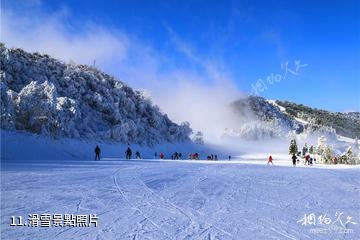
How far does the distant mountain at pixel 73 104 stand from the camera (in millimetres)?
40875

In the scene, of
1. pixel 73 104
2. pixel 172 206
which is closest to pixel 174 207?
pixel 172 206

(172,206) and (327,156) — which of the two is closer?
(172,206)

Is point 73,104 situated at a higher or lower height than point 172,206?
higher

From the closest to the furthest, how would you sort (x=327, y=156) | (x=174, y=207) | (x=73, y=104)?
(x=174, y=207) < (x=73, y=104) < (x=327, y=156)

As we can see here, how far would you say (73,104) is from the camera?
153 feet

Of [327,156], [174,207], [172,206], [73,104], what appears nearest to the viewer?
[174,207]

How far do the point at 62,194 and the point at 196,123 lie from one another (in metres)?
127

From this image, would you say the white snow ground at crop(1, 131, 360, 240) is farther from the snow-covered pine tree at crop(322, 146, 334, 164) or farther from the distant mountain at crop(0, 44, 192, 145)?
the snow-covered pine tree at crop(322, 146, 334, 164)

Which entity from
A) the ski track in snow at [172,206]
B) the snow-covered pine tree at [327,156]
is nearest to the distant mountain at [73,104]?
the ski track in snow at [172,206]

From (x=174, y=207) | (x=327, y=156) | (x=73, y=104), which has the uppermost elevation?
(x=73, y=104)

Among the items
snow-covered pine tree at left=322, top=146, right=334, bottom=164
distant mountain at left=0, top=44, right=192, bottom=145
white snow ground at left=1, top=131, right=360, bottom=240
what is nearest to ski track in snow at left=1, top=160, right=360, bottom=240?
white snow ground at left=1, top=131, right=360, bottom=240

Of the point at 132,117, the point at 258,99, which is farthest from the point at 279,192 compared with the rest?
the point at 258,99

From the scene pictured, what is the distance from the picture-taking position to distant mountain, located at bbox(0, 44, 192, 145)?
40.9 meters

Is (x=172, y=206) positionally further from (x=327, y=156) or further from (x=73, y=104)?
(x=327, y=156)
